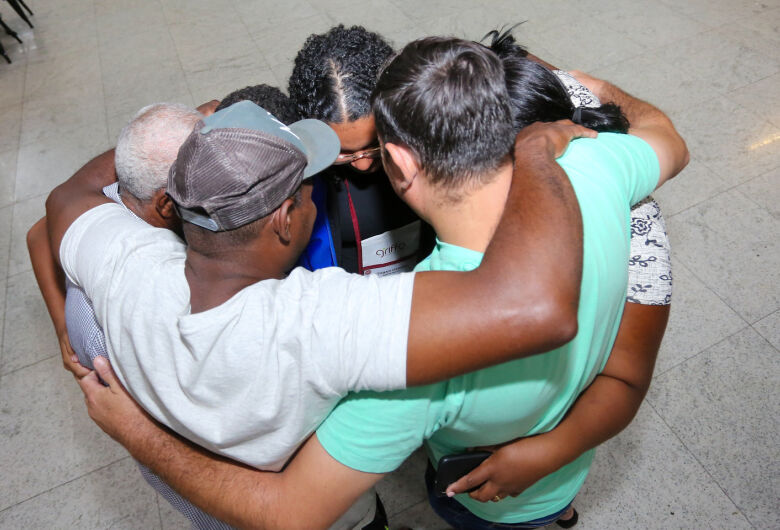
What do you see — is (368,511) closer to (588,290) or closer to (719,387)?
(588,290)

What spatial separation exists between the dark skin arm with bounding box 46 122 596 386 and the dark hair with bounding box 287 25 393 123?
2.71 ft

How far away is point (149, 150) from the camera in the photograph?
4.57ft

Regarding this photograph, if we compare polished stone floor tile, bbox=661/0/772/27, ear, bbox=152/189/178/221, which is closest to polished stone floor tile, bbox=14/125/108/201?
ear, bbox=152/189/178/221

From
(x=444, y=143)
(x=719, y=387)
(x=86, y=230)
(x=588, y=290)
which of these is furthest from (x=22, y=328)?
(x=719, y=387)

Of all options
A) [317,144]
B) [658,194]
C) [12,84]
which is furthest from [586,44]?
[12,84]

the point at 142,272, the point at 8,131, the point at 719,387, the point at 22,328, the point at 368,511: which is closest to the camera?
the point at 142,272

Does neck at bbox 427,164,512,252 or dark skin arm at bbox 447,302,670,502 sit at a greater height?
neck at bbox 427,164,512,252

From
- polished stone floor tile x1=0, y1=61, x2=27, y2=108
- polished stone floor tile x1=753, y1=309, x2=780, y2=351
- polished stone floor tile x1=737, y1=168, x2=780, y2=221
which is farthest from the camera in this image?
polished stone floor tile x1=0, y1=61, x2=27, y2=108

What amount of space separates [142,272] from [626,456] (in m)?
2.17

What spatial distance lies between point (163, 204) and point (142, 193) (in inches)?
2.6

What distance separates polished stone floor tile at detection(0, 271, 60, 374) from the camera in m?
2.81

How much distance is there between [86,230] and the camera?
1.33m

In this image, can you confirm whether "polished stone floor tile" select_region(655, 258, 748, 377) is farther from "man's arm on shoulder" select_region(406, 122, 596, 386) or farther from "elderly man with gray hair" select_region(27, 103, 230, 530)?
"elderly man with gray hair" select_region(27, 103, 230, 530)

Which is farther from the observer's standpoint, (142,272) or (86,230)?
(86,230)
